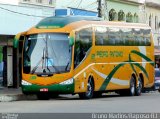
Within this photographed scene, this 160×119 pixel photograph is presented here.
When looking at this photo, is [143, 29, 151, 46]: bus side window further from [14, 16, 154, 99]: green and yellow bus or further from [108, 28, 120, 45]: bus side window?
[108, 28, 120, 45]: bus side window

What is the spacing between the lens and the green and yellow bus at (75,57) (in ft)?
98.4

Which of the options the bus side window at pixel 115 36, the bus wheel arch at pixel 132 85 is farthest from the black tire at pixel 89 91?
the bus wheel arch at pixel 132 85

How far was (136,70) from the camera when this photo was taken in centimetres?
3628

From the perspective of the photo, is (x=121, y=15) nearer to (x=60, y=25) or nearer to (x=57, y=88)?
(x=60, y=25)

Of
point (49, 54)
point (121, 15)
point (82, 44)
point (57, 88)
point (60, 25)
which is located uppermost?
point (121, 15)

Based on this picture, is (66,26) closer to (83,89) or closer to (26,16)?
(83,89)

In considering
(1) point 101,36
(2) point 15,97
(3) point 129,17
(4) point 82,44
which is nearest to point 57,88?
(4) point 82,44

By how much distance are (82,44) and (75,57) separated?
0.94 m

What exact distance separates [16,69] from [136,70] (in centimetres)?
830

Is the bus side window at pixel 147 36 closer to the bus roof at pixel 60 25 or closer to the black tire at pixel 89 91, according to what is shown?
the bus roof at pixel 60 25

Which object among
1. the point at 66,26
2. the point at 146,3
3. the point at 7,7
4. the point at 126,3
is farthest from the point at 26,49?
the point at 146,3

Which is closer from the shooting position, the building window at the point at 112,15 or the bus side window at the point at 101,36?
the bus side window at the point at 101,36

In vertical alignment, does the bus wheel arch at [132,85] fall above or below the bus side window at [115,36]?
below

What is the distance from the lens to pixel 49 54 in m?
30.1
